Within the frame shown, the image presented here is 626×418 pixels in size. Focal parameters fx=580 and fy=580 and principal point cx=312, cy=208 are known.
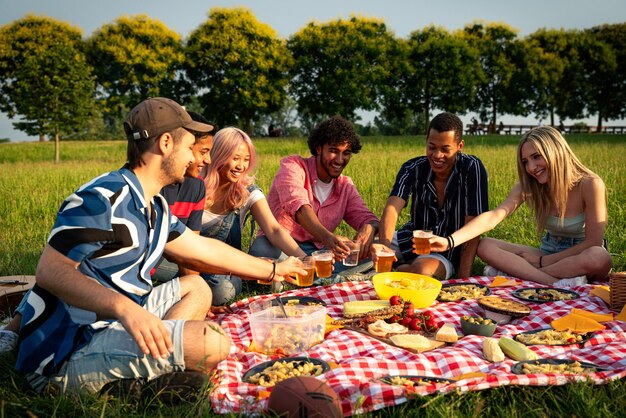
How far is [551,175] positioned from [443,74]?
43.1 m

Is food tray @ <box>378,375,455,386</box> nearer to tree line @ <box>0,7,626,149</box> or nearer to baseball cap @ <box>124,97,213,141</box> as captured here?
baseball cap @ <box>124,97,213,141</box>

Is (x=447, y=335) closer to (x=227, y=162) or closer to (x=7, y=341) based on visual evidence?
(x=227, y=162)

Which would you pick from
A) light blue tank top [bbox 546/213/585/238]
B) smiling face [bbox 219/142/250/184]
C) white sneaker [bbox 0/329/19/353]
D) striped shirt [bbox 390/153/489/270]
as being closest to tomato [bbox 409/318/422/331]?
striped shirt [bbox 390/153/489/270]

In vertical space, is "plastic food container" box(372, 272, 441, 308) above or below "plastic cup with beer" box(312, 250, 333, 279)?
below

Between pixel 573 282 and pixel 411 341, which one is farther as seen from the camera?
pixel 573 282

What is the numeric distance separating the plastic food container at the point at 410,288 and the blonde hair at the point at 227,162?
60.5 inches

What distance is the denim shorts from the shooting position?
5.51 m

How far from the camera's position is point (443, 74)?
152 ft

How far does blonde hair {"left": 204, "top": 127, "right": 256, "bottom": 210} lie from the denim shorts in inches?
116

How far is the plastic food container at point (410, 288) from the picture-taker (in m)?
4.34

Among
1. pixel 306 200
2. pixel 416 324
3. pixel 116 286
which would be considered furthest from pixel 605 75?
pixel 116 286

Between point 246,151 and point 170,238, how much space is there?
1.72 meters

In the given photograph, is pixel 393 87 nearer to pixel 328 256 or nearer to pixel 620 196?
pixel 620 196

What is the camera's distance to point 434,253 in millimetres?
5762
